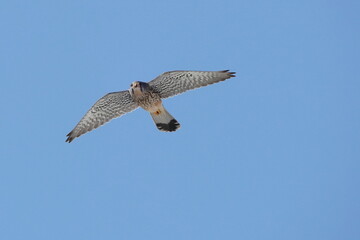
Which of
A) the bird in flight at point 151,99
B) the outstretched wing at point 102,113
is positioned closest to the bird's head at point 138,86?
the bird in flight at point 151,99

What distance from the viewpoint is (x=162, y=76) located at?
561 inches

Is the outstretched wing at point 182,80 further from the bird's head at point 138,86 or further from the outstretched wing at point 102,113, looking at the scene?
the outstretched wing at point 102,113

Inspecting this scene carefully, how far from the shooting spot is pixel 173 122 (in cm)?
1466

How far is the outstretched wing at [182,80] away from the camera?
46.7 feet

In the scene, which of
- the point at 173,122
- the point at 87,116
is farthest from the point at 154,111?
the point at 87,116

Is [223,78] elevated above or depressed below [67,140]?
above

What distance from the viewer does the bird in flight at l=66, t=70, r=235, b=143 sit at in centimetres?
1431

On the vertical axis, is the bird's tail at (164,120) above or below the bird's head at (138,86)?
below

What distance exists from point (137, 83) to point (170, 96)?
0.66 meters

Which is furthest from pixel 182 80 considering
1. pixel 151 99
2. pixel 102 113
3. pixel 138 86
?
pixel 102 113

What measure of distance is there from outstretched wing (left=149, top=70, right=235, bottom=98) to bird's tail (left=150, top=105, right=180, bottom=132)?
0.33 metres

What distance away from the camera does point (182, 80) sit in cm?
1441

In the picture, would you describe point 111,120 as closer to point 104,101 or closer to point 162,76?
point 104,101

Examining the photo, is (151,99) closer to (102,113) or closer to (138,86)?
(138,86)
